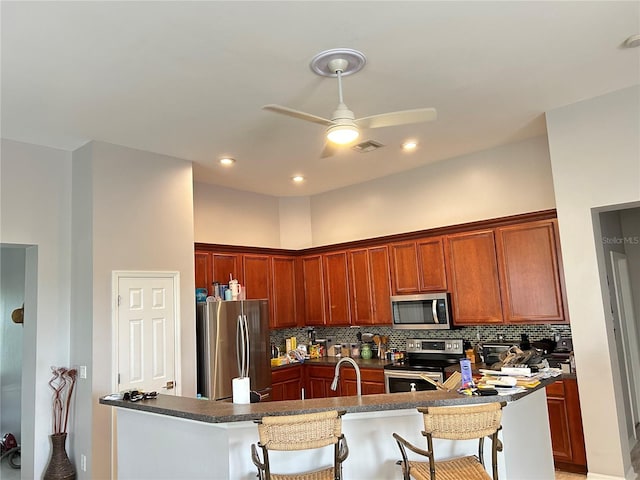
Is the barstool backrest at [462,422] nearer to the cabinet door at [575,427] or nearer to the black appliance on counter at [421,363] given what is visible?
the cabinet door at [575,427]

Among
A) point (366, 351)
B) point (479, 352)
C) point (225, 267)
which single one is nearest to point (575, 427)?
point (479, 352)

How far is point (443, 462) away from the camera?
8.63 feet

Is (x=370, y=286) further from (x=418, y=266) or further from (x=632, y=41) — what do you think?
(x=632, y=41)

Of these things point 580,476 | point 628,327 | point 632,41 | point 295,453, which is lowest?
point 580,476

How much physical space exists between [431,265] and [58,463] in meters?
4.01

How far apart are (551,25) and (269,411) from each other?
9.07ft

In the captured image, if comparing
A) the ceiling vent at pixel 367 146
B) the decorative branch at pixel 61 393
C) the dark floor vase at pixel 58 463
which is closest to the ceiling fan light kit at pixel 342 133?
the ceiling vent at pixel 367 146

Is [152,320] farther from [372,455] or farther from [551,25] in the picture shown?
[551,25]

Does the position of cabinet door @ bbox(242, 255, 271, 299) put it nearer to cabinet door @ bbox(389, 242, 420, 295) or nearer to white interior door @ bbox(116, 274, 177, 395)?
white interior door @ bbox(116, 274, 177, 395)

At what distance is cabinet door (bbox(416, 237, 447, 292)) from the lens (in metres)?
5.15

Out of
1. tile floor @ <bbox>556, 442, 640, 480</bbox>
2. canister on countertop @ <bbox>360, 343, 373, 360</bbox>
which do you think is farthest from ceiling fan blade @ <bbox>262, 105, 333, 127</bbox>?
canister on countertop @ <bbox>360, 343, 373, 360</bbox>

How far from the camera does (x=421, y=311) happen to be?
5211 millimetres

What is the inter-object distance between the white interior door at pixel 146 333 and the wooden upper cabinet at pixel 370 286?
2.28 meters

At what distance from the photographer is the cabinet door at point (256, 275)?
19.2 feet
